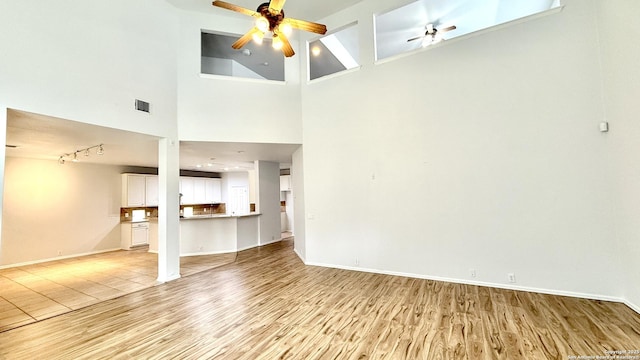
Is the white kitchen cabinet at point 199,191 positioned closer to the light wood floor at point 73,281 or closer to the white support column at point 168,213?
the light wood floor at point 73,281

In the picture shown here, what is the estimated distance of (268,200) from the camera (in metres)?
8.24

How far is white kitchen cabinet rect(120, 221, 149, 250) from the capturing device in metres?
8.01

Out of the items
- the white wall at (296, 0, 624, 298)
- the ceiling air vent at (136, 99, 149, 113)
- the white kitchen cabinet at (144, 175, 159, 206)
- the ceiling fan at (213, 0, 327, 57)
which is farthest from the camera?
the white kitchen cabinet at (144, 175, 159, 206)

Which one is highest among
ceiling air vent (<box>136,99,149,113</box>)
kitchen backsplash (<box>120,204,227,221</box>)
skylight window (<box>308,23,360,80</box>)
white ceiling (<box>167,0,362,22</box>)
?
white ceiling (<box>167,0,362,22</box>)

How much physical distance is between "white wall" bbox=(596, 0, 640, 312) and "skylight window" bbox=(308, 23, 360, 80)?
3.77 meters

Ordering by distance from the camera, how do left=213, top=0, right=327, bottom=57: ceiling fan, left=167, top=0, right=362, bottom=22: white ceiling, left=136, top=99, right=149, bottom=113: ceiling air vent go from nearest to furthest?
left=213, top=0, right=327, bottom=57: ceiling fan
left=136, top=99, right=149, bottom=113: ceiling air vent
left=167, top=0, right=362, bottom=22: white ceiling

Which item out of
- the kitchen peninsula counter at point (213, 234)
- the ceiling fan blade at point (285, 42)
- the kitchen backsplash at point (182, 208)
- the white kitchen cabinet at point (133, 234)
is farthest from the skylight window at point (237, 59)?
the kitchen backsplash at point (182, 208)

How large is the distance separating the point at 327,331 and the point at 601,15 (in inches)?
204

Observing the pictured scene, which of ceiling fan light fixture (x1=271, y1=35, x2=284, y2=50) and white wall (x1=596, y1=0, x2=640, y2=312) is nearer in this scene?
white wall (x1=596, y1=0, x2=640, y2=312)

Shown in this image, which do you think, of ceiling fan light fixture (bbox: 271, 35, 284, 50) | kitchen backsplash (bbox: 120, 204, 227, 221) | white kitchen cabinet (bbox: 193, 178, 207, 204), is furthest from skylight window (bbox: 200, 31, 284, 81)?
kitchen backsplash (bbox: 120, 204, 227, 221)

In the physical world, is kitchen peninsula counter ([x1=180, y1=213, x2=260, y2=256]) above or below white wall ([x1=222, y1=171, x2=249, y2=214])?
below

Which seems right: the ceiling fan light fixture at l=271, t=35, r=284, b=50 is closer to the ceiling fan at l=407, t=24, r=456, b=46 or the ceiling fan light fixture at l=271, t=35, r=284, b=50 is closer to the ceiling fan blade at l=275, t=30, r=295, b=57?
the ceiling fan blade at l=275, t=30, r=295, b=57

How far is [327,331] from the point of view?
9.25 ft

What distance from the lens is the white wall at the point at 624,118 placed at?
9.38ft
